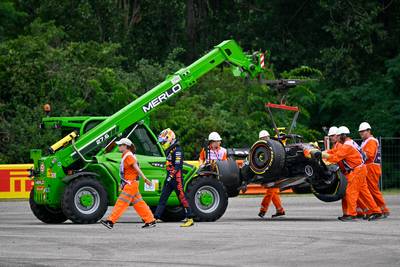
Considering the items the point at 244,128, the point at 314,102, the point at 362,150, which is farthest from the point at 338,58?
the point at 362,150

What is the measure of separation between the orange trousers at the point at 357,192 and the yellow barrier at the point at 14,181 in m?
13.9

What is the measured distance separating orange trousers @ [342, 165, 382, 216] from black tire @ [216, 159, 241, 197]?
2.19 m

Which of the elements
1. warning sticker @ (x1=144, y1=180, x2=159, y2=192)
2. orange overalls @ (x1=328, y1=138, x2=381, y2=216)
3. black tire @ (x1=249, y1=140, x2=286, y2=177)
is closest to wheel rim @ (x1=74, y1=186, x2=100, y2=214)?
warning sticker @ (x1=144, y1=180, x2=159, y2=192)

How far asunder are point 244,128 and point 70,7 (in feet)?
48.7

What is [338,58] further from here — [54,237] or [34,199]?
[54,237]

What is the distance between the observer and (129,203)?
18.6m

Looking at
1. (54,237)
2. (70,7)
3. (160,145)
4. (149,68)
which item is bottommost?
(54,237)

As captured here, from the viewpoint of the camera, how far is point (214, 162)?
70.9ft

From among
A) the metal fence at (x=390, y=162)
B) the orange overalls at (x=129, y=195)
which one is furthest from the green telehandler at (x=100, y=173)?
the metal fence at (x=390, y=162)

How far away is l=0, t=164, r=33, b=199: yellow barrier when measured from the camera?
106 feet

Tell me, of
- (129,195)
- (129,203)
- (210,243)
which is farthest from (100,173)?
(210,243)

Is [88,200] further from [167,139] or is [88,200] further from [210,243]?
[210,243]

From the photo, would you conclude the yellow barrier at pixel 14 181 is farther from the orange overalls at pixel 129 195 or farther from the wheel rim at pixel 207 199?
the orange overalls at pixel 129 195

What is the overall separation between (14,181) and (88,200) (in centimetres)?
1275
